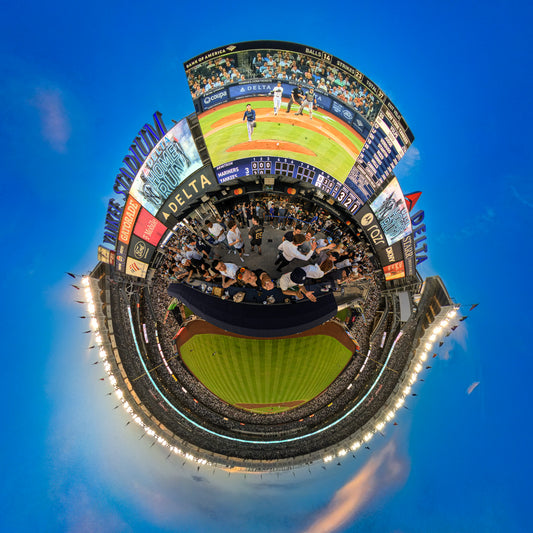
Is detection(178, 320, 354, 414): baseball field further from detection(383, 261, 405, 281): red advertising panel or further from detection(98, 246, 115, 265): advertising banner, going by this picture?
detection(98, 246, 115, 265): advertising banner

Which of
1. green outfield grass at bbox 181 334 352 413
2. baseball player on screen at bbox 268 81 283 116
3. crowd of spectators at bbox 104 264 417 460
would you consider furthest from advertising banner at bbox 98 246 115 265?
baseball player on screen at bbox 268 81 283 116

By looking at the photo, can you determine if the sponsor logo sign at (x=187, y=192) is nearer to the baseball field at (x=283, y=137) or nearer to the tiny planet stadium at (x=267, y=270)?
the tiny planet stadium at (x=267, y=270)

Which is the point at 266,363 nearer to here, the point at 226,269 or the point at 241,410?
the point at 241,410

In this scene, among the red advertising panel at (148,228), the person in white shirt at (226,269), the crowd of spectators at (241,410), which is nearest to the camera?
the person in white shirt at (226,269)

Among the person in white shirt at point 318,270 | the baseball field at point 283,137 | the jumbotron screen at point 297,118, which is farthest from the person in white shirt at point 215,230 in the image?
the person in white shirt at point 318,270

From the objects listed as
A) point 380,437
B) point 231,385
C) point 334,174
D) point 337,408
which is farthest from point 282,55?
point 380,437

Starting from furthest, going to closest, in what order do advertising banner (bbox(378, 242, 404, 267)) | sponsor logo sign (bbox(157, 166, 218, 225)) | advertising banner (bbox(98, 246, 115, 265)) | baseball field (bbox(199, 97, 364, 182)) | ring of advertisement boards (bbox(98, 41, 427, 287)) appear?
advertising banner (bbox(98, 246, 115, 265)) < advertising banner (bbox(378, 242, 404, 267)) < sponsor logo sign (bbox(157, 166, 218, 225)) < baseball field (bbox(199, 97, 364, 182)) < ring of advertisement boards (bbox(98, 41, 427, 287))

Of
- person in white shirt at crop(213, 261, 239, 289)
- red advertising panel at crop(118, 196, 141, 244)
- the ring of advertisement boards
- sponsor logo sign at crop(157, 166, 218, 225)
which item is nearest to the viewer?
the ring of advertisement boards
